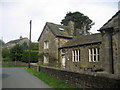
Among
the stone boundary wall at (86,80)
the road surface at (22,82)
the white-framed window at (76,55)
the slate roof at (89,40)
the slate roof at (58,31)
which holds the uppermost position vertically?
the slate roof at (58,31)

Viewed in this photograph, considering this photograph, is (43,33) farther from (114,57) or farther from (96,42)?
(114,57)

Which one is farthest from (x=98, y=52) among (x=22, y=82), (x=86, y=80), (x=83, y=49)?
(x=86, y=80)

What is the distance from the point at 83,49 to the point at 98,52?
2797 millimetres

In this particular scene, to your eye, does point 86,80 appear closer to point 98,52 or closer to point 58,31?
point 98,52

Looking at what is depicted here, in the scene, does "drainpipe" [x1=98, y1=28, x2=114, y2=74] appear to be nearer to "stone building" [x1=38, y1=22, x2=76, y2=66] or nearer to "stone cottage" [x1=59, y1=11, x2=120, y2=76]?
"stone cottage" [x1=59, y1=11, x2=120, y2=76]

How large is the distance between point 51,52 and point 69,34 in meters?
5.90

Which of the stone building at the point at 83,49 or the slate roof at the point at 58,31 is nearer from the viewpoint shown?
the stone building at the point at 83,49

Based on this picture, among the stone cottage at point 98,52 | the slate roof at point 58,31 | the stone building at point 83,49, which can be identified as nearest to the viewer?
the stone cottage at point 98,52

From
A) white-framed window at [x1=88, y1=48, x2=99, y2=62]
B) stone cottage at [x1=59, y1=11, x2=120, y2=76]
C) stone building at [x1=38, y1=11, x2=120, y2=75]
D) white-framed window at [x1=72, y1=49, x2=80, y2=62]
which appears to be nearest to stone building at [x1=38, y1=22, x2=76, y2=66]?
stone building at [x1=38, y1=11, x2=120, y2=75]

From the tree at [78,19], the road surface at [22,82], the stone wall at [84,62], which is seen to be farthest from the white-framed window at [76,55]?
the tree at [78,19]

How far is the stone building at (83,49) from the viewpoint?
49.9 ft

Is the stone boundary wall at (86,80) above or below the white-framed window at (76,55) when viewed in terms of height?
below

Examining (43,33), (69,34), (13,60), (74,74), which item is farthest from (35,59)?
(74,74)

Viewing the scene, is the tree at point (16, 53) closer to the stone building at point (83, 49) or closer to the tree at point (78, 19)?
the stone building at point (83, 49)
